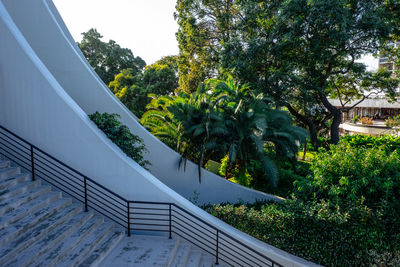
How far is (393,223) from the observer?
21.1ft

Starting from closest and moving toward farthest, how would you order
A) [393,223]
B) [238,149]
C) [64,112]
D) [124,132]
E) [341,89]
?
[64,112], [393,223], [124,132], [238,149], [341,89]

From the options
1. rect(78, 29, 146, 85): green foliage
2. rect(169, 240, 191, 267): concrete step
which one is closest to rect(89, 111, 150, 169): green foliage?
rect(169, 240, 191, 267): concrete step

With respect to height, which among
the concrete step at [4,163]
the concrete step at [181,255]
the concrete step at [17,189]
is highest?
the concrete step at [4,163]

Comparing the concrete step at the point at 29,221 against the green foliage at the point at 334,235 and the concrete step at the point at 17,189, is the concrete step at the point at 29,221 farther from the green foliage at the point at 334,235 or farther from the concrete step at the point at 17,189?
the green foliage at the point at 334,235

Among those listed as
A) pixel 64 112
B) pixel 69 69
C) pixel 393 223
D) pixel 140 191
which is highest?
pixel 69 69

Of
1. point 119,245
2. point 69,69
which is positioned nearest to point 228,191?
point 119,245

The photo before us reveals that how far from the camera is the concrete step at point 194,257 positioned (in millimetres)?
5266

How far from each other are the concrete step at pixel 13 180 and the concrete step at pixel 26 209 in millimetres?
Answer: 611

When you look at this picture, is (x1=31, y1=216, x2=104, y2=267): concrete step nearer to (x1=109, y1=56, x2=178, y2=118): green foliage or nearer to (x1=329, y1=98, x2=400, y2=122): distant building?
(x1=109, y1=56, x2=178, y2=118): green foliage

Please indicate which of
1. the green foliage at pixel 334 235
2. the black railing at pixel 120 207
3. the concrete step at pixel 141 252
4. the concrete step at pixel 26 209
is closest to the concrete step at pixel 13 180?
the black railing at pixel 120 207

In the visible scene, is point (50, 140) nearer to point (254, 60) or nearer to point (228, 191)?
point (228, 191)

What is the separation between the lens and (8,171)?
220 inches

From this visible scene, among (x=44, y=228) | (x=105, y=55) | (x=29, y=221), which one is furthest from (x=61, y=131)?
(x=105, y=55)

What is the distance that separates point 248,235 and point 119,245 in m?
3.31
